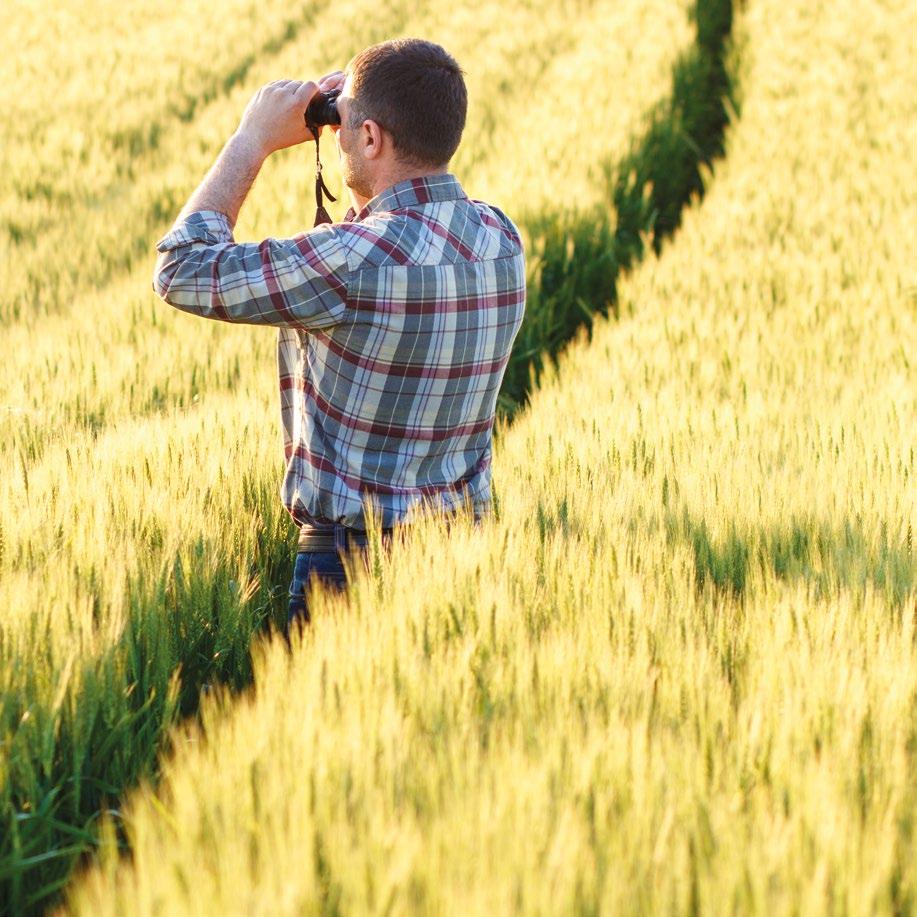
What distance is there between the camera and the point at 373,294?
1908 mm

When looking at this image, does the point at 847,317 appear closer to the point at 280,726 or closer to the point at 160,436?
the point at 160,436

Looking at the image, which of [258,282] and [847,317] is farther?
[847,317]

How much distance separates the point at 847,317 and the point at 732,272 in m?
0.75

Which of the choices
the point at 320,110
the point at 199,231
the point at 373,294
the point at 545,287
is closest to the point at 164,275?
the point at 199,231

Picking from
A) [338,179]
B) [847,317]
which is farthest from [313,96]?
[338,179]

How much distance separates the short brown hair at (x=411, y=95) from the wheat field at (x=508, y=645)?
0.70 meters

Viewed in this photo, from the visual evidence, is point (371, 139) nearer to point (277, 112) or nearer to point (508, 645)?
point (277, 112)

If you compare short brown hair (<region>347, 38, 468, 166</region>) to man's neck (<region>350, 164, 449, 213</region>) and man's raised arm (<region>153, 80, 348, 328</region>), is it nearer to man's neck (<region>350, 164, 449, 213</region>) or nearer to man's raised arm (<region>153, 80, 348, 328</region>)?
man's neck (<region>350, 164, 449, 213</region>)

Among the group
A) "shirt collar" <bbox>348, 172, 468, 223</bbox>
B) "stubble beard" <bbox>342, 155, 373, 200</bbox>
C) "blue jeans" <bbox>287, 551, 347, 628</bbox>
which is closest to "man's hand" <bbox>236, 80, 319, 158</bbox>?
"stubble beard" <bbox>342, 155, 373, 200</bbox>

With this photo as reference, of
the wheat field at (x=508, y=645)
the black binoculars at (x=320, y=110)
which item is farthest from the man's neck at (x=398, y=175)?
the wheat field at (x=508, y=645)

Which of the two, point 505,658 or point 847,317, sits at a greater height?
point 847,317

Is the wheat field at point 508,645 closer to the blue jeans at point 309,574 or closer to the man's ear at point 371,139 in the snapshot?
the blue jeans at point 309,574

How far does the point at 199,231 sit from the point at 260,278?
0.19 metres

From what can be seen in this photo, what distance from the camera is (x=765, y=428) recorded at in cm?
286
